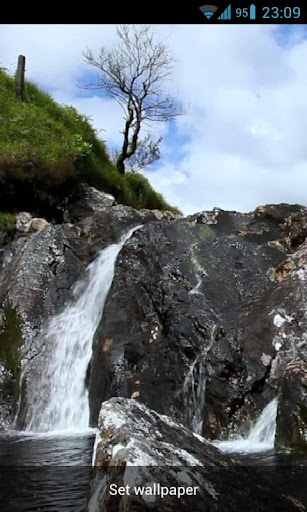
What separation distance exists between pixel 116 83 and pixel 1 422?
20.4 m

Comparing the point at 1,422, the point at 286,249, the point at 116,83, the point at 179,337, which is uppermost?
the point at 116,83

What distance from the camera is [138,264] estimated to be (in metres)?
13.4

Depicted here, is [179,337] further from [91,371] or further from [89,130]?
[89,130]

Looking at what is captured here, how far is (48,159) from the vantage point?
20766 mm

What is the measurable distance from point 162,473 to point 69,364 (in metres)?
8.49

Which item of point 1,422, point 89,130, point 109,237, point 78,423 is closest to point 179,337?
point 78,423

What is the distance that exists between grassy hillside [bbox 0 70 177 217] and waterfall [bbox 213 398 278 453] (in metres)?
12.9

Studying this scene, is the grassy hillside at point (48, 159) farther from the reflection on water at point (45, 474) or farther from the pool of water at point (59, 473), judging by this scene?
the pool of water at point (59, 473)

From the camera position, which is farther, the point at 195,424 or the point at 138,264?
the point at 138,264

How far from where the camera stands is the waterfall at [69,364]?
38.5 ft

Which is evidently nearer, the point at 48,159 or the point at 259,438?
the point at 259,438

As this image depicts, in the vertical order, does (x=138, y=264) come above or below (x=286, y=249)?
below
